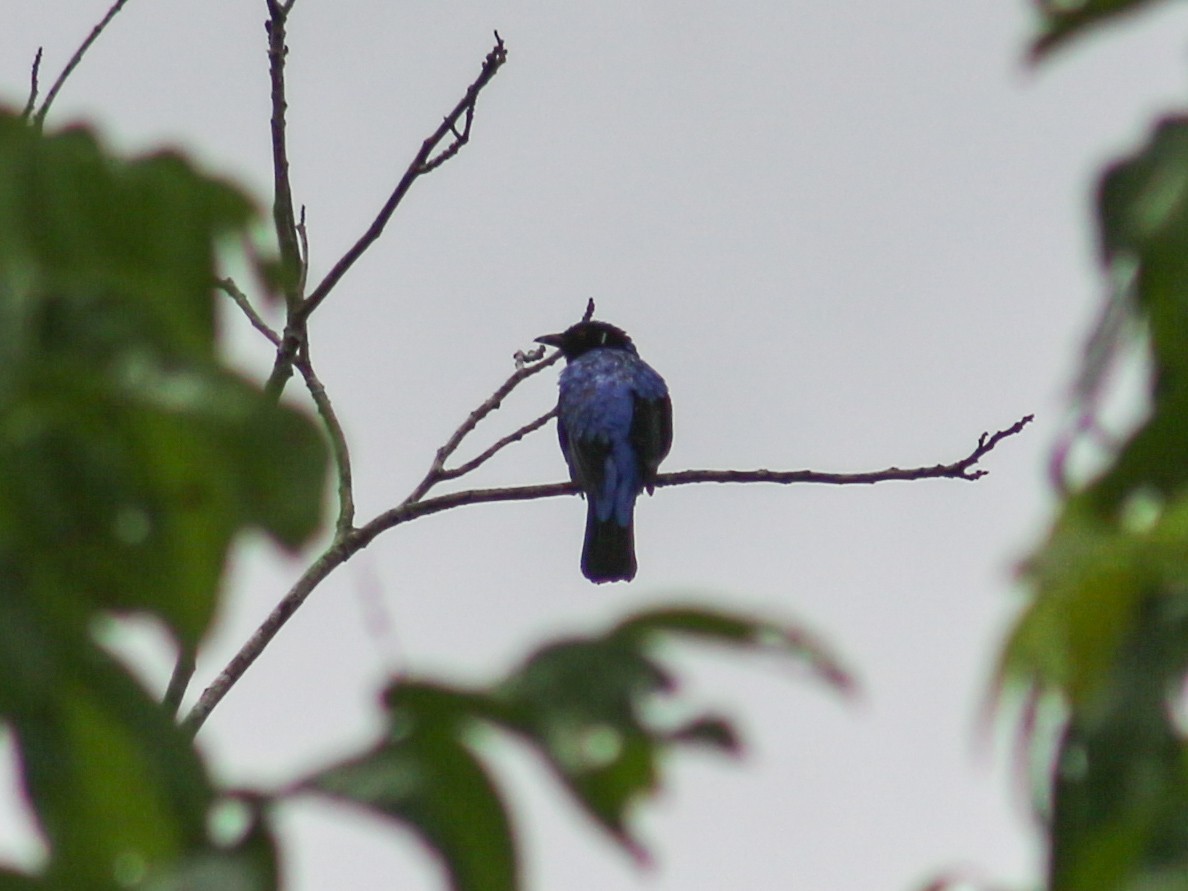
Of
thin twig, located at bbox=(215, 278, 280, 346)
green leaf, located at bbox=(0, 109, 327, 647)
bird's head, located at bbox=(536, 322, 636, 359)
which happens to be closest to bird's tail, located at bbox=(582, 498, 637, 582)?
bird's head, located at bbox=(536, 322, 636, 359)

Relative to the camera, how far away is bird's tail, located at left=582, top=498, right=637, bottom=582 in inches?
428

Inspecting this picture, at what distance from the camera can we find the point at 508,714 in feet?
3.84

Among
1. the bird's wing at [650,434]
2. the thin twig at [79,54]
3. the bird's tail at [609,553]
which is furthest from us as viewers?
the bird's wing at [650,434]

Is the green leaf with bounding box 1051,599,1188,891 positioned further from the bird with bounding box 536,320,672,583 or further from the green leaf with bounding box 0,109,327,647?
the bird with bounding box 536,320,672,583

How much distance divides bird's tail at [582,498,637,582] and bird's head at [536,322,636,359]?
6.96 feet

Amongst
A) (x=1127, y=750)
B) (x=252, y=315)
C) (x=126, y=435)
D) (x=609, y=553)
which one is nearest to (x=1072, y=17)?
A: (x=1127, y=750)

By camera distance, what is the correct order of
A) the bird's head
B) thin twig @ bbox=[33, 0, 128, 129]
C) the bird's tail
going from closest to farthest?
thin twig @ bbox=[33, 0, 128, 129] < the bird's tail < the bird's head

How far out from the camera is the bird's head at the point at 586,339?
1279cm

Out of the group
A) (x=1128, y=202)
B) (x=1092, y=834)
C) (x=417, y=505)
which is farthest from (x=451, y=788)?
(x=417, y=505)

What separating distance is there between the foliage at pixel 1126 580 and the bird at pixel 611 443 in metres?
9.15

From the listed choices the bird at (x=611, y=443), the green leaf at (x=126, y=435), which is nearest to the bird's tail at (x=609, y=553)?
the bird at (x=611, y=443)

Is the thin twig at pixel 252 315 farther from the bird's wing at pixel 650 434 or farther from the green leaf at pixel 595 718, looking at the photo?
the green leaf at pixel 595 718

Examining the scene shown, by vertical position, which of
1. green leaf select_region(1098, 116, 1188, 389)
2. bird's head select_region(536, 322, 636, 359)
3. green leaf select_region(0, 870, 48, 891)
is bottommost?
green leaf select_region(0, 870, 48, 891)

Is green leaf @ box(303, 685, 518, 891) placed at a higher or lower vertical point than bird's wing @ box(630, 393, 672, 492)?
lower
